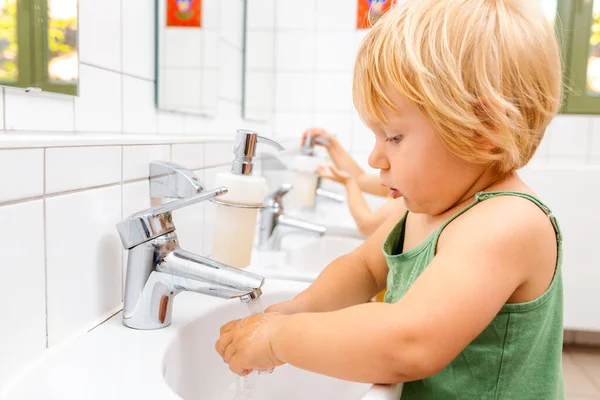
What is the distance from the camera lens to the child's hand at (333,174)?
5.09 feet

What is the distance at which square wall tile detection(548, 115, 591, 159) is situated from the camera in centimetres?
230

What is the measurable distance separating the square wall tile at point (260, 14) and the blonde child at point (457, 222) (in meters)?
1.39

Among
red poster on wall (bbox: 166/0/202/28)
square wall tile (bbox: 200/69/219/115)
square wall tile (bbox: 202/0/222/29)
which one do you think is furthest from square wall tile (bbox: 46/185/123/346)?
square wall tile (bbox: 202/0/222/29)

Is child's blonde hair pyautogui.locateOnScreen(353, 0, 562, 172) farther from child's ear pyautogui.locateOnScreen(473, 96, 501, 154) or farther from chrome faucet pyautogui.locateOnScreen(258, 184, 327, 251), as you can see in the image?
chrome faucet pyautogui.locateOnScreen(258, 184, 327, 251)

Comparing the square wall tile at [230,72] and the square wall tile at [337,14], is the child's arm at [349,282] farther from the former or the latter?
the square wall tile at [337,14]

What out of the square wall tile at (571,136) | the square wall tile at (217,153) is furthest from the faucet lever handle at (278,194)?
the square wall tile at (571,136)

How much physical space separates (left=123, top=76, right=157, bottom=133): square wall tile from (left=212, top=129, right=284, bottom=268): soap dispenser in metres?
0.20

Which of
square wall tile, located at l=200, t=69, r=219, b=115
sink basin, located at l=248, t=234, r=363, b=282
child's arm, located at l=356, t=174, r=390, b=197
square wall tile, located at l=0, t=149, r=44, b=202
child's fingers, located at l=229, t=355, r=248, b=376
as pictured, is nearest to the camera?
square wall tile, located at l=0, t=149, r=44, b=202

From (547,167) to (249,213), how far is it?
1.70 metres

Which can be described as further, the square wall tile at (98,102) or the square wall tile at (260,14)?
the square wall tile at (260,14)

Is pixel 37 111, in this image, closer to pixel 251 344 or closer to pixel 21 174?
pixel 21 174

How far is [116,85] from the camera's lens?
0.86m

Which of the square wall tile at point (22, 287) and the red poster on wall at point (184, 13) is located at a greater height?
the red poster on wall at point (184, 13)

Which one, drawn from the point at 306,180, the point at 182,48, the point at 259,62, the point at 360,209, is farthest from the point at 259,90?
the point at 182,48
